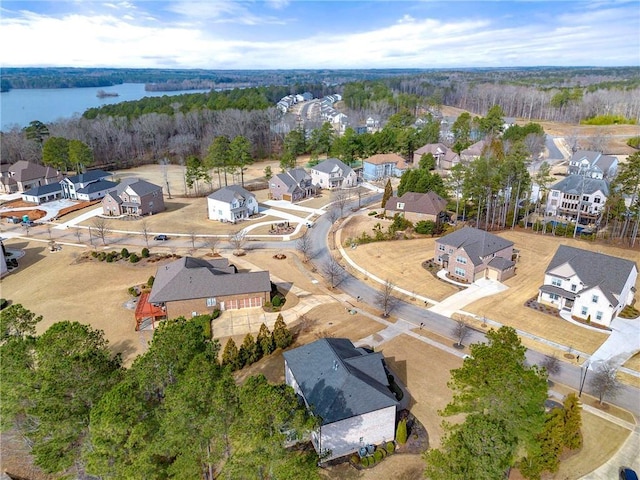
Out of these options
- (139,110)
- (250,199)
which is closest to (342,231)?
(250,199)

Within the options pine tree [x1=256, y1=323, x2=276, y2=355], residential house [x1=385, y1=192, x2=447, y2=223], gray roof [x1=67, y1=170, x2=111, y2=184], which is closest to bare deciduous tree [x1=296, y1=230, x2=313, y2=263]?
residential house [x1=385, y1=192, x2=447, y2=223]

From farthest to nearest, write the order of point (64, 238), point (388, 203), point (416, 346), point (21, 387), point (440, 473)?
point (388, 203)
point (64, 238)
point (416, 346)
point (21, 387)
point (440, 473)

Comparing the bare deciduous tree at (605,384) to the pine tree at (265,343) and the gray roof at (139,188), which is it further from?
the gray roof at (139,188)

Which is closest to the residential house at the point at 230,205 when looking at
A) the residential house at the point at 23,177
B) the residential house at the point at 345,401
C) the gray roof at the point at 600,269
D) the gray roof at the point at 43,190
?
the gray roof at the point at 43,190

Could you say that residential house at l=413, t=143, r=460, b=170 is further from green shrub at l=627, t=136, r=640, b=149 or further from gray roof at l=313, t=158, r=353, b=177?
green shrub at l=627, t=136, r=640, b=149

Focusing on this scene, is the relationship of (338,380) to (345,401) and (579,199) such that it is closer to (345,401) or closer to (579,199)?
(345,401)

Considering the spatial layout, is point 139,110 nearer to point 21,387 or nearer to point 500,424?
point 21,387
